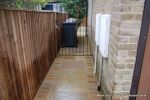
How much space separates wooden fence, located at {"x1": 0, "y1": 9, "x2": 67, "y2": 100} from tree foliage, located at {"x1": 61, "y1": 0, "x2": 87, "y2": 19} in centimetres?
631

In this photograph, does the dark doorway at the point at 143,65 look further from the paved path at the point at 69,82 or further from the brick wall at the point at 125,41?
the paved path at the point at 69,82

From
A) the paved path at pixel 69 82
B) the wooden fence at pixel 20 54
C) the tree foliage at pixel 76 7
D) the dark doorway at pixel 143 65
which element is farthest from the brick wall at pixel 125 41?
the tree foliage at pixel 76 7

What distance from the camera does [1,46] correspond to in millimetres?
1569

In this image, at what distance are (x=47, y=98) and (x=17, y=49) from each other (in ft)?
3.36

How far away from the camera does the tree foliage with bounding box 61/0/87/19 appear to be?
899cm

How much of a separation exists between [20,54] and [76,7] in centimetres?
741

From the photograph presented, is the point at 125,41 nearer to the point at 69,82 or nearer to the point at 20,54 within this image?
the point at 20,54

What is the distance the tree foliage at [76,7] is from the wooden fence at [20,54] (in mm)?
6309

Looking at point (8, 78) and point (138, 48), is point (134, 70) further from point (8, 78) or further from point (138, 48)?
point (8, 78)

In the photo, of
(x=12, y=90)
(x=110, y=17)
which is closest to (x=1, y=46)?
(x=12, y=90)

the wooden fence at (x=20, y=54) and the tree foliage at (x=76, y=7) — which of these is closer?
the wooden fence at (x=20, y=54)

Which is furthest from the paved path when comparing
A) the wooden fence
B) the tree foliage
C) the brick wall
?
the tree foliage

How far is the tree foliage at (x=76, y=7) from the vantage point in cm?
899

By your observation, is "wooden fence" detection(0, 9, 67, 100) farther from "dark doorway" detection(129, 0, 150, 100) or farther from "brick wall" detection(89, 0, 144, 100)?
"dark doorway" detection(129, 0, 150, 100)
